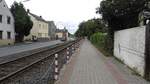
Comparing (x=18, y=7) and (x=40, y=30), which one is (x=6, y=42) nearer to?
(x=18, y=7)

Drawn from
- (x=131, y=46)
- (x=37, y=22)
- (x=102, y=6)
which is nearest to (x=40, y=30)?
(x=37, y=22)

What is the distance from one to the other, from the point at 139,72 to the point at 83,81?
3.36m

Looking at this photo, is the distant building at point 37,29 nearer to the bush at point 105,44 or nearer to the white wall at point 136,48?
the bush at point 105,44

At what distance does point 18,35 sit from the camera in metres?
66.4

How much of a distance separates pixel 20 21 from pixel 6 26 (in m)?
5.09

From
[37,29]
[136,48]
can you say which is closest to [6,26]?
[37,29]

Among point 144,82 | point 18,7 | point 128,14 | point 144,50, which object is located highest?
point 18,7

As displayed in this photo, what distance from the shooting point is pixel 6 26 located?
57844 millimetres

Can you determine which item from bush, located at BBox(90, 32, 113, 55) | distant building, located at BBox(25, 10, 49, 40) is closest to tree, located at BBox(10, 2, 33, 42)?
distant building, located at BBox(25, 10, 49, 40)

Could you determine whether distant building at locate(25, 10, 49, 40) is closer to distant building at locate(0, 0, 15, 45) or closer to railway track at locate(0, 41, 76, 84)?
distant building at locate(0, 0, 15, 45)

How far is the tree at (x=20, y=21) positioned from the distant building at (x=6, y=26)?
5.01ft

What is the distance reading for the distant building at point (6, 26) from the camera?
55.8m

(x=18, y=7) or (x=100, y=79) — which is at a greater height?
(x=18, y=7)

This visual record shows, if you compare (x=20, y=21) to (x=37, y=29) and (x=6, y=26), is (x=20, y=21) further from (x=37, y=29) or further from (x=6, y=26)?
(x=37, y=29)
